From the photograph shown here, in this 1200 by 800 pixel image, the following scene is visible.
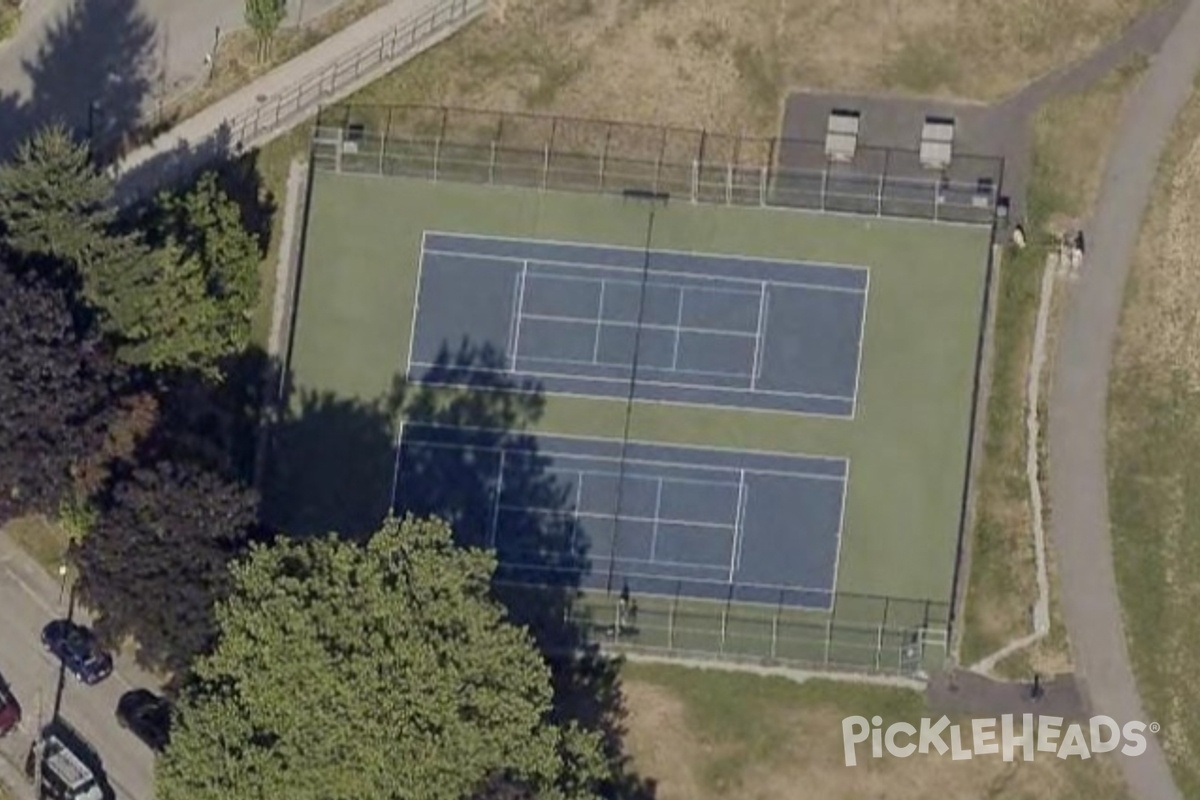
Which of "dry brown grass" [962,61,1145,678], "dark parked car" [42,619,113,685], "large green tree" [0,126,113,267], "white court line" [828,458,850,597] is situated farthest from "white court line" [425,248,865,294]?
"dark parked car" [42,619,113,685]

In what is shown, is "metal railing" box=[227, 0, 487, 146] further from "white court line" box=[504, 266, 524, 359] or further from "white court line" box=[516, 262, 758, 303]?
"white court line" box=[504, 266, 524, 359]

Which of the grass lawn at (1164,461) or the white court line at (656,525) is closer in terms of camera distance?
the grass lawn at (1164,461)

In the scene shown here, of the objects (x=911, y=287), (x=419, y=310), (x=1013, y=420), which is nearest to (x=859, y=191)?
(x=911, y=287)

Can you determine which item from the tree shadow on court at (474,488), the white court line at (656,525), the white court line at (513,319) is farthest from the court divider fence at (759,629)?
the white court line at (513,319)

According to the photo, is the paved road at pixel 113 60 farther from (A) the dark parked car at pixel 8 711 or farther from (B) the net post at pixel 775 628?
(B) the net post at pixel 775 628

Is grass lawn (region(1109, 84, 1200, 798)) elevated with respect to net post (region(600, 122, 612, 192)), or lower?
lower

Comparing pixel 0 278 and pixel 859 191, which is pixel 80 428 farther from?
pixel 859 191
